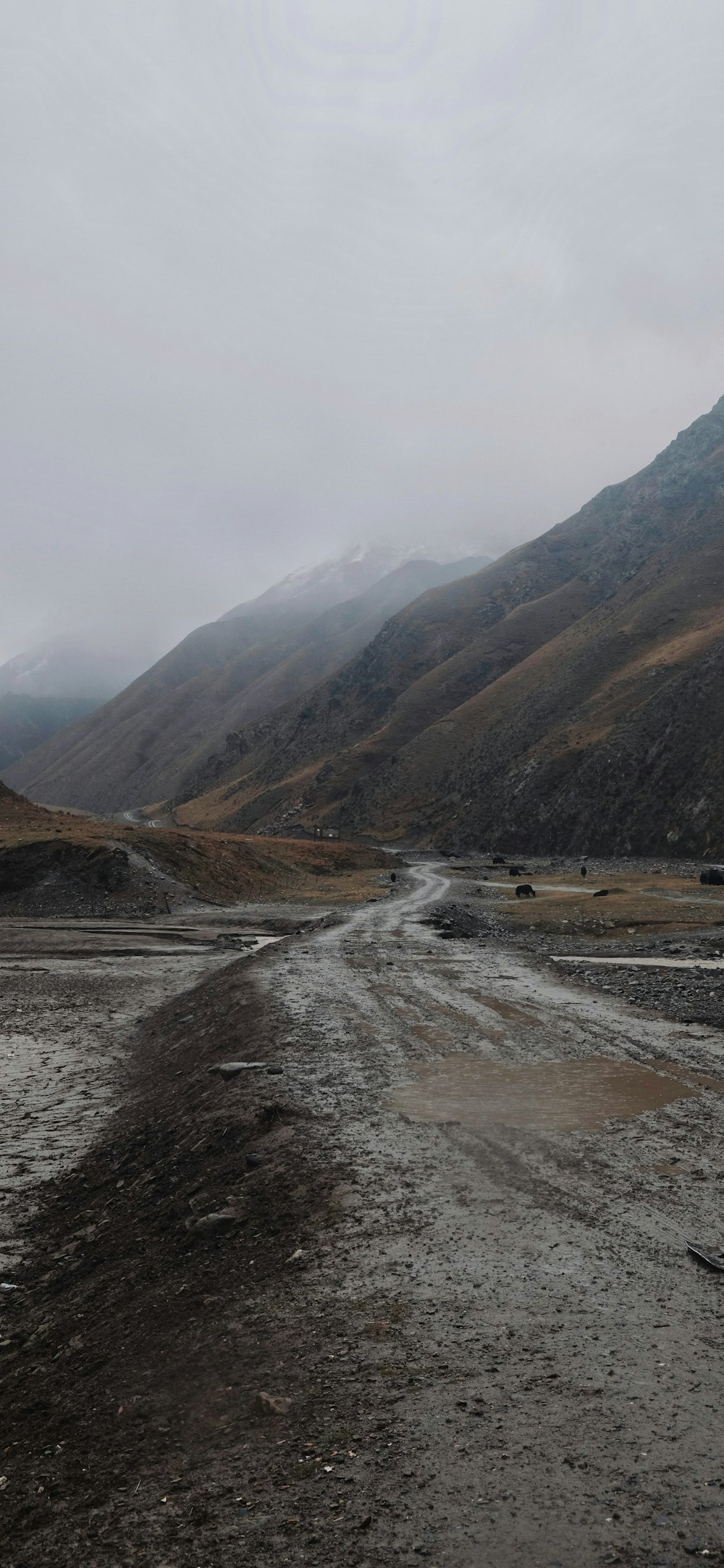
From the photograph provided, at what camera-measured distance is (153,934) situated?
41344 mm

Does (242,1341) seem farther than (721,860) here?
No

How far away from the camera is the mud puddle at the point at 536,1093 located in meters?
11.3

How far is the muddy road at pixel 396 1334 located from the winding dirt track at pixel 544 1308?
0.02 m

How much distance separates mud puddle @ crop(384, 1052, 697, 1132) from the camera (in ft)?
37.0

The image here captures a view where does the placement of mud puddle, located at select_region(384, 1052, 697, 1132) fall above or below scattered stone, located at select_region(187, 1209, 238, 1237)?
below

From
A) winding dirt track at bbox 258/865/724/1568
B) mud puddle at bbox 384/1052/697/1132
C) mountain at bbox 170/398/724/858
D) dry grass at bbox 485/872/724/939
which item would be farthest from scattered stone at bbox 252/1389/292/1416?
mountain at bbox 170/398/724/858

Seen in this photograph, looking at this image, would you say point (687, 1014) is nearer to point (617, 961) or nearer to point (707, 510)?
point (617, 961)

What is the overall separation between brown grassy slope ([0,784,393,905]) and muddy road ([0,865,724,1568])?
4372 centimetres

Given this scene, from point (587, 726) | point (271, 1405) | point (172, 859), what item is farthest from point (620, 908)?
point (587, 726)

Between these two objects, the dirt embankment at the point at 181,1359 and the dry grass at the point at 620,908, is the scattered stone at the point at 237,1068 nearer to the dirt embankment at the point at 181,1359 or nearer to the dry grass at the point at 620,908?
the dirt embankment at the point at 181,1359

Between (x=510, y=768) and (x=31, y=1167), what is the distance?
123 metres

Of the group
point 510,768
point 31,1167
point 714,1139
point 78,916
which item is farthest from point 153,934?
point 510,768

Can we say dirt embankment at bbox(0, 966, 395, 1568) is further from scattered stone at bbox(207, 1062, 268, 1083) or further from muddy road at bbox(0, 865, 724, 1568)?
scattered stone at bbox(207, 1062, 268, 1083)

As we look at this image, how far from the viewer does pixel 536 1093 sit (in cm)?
1253
